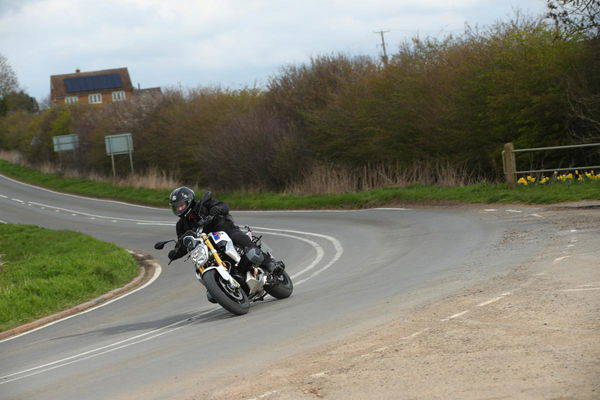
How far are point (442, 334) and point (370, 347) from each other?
2.29 ft

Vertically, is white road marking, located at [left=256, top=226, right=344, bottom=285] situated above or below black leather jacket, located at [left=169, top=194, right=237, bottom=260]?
below

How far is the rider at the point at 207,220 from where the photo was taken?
1138 centimetres

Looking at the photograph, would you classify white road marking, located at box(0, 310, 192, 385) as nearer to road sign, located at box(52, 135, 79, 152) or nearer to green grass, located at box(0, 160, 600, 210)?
green grass, located at box(0, 160, 600, 210)

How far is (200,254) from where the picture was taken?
11.0 metres

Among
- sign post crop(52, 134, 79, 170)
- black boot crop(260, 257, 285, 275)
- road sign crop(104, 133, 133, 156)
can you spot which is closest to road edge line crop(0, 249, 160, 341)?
black boot crop(260, 257, 285, 275)

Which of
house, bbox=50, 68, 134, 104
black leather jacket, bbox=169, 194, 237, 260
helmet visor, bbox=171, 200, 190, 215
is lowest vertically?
black leather jacket, bbox=169, 194, 237, 260

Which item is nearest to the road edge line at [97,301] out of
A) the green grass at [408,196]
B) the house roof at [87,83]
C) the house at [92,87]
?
the green grass at [408,196]

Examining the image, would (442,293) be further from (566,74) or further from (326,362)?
(566,74)

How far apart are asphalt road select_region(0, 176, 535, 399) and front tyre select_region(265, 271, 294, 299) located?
0.46 feet

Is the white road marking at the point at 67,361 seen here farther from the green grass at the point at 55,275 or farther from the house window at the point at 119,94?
the house window at the point at 119,94

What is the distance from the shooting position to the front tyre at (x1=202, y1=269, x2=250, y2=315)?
35.5 ft

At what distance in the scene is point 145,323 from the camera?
12367 millimetres

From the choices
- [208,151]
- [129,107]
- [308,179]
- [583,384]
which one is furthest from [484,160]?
[129,107]

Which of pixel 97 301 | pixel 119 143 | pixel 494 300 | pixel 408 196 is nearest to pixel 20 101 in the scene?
pixel 119 143
